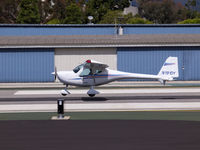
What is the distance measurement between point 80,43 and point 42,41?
3.42 metres

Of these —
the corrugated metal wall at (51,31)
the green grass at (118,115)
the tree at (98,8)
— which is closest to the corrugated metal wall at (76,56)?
the corrugated metal wall at (51,31)

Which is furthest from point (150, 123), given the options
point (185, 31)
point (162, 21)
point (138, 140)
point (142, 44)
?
point (162, 21)

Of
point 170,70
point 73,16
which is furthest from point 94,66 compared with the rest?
point 73,16

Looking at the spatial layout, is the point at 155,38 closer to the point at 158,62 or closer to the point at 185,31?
the point at 158,62

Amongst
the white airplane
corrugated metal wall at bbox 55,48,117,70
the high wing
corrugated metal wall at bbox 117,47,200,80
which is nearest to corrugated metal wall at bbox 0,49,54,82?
corrugated metal wall at bbox 55,48,117,70

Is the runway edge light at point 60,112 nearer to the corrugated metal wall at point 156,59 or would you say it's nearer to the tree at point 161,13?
the corrugated metal wall at point 156,59

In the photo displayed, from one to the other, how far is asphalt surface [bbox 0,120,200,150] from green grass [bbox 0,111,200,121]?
111 cm

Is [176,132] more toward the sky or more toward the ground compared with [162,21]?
more toward the ground

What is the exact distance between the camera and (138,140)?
1389 cm

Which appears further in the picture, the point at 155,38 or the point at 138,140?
the point at 155,38

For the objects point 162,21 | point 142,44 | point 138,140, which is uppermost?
point 162,21

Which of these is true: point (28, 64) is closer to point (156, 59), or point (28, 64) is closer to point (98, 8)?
point (156, 59)

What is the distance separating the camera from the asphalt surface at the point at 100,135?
43.0 feet

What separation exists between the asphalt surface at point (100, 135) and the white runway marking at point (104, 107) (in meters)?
3.97
